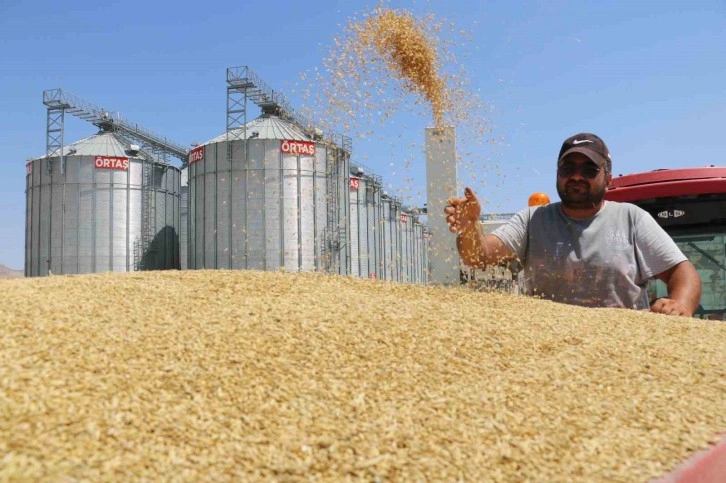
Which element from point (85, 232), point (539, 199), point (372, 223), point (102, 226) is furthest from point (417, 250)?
point (539, 199)

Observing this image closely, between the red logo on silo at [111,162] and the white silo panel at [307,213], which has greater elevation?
the red logo on silo at [111,162]

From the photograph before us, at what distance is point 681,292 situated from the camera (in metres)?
3.60

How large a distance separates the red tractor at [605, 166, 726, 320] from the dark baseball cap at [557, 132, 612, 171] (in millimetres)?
1021

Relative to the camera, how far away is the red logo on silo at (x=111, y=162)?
21.8m

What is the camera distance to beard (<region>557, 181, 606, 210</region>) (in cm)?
371

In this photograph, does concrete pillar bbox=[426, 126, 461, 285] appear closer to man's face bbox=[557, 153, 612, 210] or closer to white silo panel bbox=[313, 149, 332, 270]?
man's face bbox=[557, 153, 612, 210]

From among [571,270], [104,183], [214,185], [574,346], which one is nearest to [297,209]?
[214,185]

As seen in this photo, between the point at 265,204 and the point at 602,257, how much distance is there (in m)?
16.0

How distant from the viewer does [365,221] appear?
26734 millimetres

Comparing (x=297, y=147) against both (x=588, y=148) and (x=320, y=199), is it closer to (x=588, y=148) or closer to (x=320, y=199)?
(x=320, y=199)

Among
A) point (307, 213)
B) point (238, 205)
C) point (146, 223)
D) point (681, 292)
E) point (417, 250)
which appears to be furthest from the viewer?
point (417, 250)

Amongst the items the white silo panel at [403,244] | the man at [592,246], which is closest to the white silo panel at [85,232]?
the white silo panel at [403,244]

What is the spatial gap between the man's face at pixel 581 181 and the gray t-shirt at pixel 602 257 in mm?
141

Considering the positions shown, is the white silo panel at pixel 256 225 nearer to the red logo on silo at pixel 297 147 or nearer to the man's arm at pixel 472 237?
the red logo on silo at pixel 297 147
